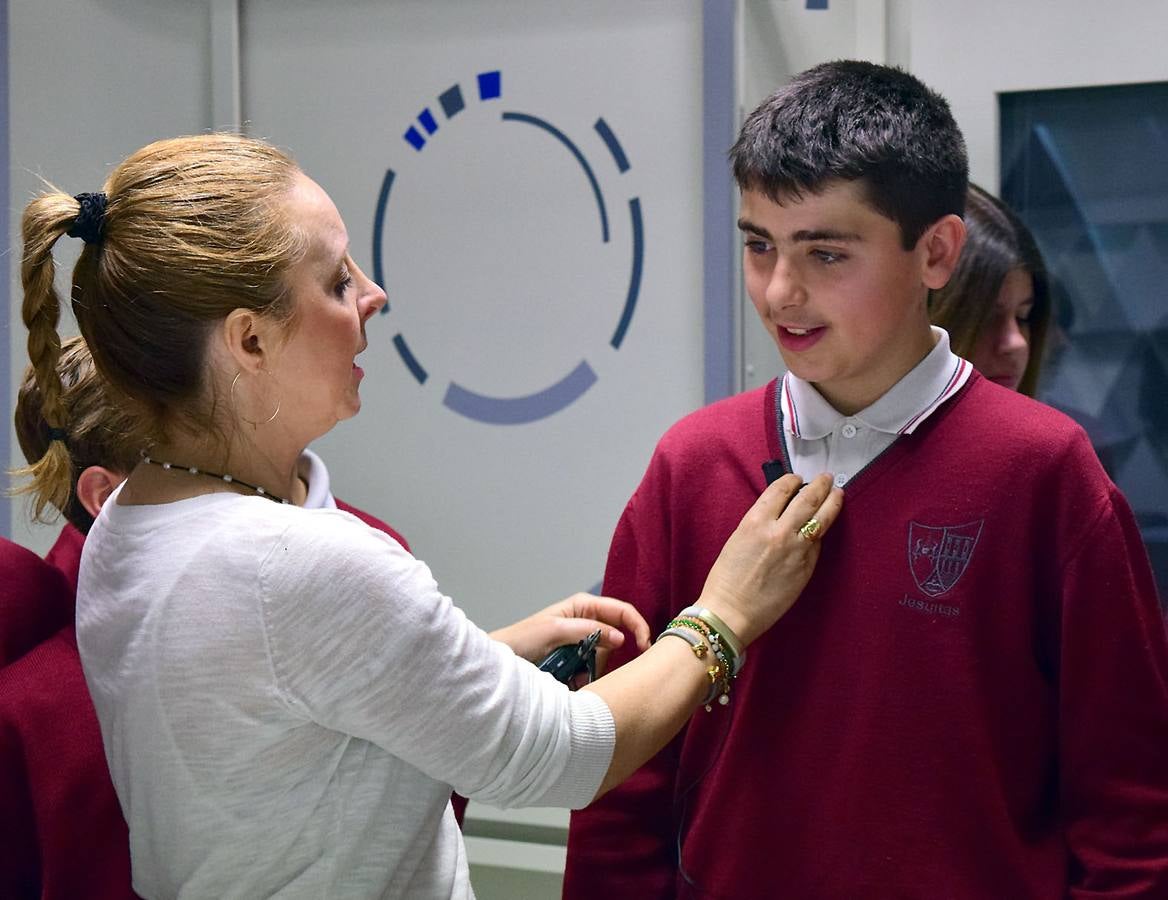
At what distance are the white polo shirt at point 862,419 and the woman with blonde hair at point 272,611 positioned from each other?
0.07m

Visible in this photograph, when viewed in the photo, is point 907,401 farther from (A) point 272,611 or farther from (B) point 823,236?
(A) point 272,611

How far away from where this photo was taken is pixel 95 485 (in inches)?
62.5

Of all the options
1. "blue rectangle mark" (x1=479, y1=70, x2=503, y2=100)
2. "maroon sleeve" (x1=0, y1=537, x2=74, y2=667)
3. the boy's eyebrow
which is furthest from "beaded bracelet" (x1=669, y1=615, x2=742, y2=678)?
"blue rectangle mark" (x1=479, y1=70, x2=503, y2=100)

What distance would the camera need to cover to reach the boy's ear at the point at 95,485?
1580mm

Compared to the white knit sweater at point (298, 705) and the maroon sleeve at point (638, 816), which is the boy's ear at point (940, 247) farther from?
the white knit sweater at point (298, 705)

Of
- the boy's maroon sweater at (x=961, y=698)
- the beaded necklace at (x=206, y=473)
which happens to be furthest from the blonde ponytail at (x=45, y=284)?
the boy's maroon sweater at (x=961, y=698)

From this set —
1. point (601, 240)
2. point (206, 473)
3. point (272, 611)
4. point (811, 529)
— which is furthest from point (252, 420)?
point (601, 240)

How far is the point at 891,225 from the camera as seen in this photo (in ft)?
4.08

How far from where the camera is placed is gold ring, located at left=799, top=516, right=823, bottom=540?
4.02 ft

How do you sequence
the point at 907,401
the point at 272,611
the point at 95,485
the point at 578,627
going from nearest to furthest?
the point at 272,611 < the point at 907,401 < the point at 578,627 < the point at 95,485

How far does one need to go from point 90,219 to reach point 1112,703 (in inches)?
40.4

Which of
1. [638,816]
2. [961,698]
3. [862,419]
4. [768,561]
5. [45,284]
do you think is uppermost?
[45,284]

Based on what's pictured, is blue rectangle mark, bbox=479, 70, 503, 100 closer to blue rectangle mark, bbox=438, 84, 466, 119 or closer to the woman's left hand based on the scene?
blue rectangle mark, bbox=438, 84, 466, 119

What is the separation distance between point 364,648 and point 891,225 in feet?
2.12
